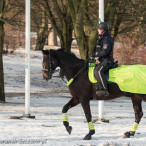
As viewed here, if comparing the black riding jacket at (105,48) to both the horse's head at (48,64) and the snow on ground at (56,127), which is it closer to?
the horse's head at (48,64)

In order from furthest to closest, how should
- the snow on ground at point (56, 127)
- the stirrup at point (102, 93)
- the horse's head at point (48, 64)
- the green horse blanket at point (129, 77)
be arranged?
the horse's head at point (48, 64) < the green horse blanket at point (129, 77) < the stirrup at point (102, 93) < the snow on ground at point (56, 127)

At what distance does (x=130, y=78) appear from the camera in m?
9.63

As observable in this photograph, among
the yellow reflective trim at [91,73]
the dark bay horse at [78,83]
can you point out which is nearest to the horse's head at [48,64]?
the dark bay horse at [78,83]

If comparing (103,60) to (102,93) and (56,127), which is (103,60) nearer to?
(102,93)

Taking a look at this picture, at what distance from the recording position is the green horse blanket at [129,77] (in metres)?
9.48

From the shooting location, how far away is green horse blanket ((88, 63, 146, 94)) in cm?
948

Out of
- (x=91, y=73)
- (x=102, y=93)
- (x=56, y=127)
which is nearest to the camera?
(x=102, y=93)

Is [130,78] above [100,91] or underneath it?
above

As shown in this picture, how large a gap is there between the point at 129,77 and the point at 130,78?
35 mm

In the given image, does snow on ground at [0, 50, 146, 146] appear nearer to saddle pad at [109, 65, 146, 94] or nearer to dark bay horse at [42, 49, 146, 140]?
dark bay horse at [42, 49, 146, 140]

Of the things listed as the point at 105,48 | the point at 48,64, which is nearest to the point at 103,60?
the point at 105,48

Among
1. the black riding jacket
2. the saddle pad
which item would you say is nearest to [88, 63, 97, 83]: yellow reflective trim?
the black riding jacket

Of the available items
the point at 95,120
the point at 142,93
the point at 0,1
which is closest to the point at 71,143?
the point at 142,93

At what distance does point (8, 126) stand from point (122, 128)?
3.04 m
